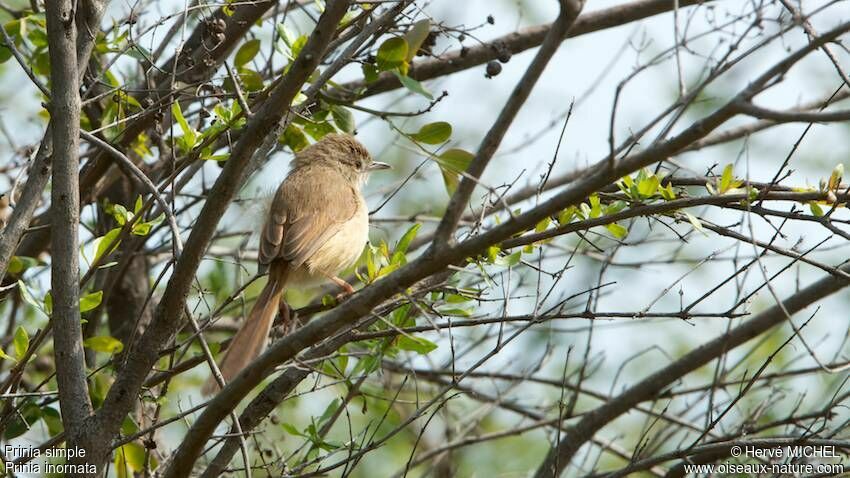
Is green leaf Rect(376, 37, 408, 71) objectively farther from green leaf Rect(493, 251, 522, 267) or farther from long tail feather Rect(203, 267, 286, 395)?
long tail feather Rect(203, 267, 286, 395)

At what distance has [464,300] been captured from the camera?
4691mm

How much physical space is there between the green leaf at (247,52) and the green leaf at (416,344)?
68.5 inches

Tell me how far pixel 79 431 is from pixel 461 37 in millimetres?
2846

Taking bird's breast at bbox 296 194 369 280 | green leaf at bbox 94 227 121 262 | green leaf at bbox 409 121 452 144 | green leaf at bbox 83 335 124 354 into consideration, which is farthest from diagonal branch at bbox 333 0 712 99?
green leaf at bbox 83 335 124 354

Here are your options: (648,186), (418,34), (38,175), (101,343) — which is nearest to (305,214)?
(101,343)

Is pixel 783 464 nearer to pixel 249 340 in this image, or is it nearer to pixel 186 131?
pixel 249 340

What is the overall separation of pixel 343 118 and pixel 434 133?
25.8 inches

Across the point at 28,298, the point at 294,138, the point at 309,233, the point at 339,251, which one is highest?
the point at 294,138

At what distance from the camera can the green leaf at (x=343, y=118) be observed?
5.51m

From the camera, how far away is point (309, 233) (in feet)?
20.8

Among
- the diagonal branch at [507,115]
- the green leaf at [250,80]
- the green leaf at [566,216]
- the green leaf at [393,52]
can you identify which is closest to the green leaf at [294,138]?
the green leaf at [250,80]

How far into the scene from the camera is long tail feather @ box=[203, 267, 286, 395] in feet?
16.4

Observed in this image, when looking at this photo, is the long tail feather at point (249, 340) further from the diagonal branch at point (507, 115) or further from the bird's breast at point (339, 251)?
the diagonal branch at point (507, 115)

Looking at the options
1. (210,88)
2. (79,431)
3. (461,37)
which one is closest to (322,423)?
(79,431)
